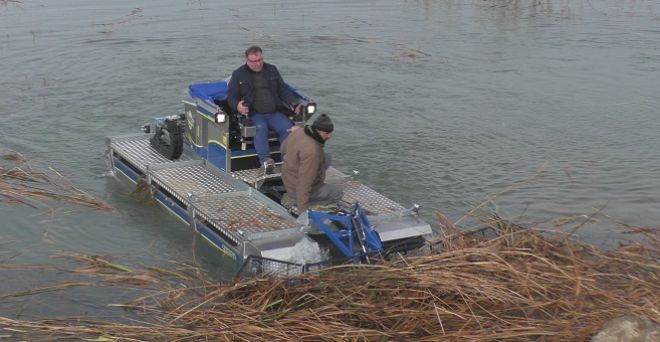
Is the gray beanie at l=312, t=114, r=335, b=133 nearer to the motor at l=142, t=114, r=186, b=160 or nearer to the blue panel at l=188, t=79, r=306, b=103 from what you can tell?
the blue panel at l=188, t=79, r=306, b=103

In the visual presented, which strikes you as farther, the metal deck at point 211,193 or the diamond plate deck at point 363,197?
the diamond plate deck at point 363,197

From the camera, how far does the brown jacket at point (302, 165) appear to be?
9.70 meters

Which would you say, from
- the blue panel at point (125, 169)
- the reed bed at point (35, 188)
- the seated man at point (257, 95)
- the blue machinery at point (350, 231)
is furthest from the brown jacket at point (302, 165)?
the reed bed at point (35, 188)

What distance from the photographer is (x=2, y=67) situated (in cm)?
1959

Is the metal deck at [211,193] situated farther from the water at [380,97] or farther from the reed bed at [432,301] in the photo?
the reed bed at [432,301]

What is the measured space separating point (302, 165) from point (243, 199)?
119cm

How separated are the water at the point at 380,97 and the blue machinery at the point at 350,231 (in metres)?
1.39

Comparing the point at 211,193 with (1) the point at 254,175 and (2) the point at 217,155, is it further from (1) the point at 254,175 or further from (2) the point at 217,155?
(2) the point at 217,155

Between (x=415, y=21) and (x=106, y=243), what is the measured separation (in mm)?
16059

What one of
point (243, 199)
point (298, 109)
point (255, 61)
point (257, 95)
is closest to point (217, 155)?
point (257, 95)

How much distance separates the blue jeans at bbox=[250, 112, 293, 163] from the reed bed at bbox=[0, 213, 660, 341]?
107 inches

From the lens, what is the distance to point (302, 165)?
9719mm

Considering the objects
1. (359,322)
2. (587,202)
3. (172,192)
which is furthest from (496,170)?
(359,322)

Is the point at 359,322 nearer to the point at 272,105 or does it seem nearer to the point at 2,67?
the point at 272,105
